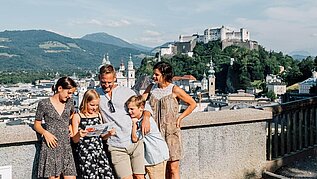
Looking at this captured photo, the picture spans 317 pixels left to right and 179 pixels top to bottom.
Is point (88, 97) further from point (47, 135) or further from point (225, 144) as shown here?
point (225, 144)

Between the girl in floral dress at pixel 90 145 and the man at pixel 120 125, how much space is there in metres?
0.09

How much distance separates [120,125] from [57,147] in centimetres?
56

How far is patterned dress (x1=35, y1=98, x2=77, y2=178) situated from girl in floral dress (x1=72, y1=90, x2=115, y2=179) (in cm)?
9

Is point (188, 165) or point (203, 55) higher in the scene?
point (203, 55)

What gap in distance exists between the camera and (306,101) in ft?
20.5

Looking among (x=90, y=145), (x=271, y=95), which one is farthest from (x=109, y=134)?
(x=271, y=95)

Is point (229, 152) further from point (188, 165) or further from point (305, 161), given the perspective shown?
point (305, 161)

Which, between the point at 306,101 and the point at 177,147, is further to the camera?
the point at 306,101

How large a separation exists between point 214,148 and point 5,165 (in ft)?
7.99

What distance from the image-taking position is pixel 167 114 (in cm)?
418

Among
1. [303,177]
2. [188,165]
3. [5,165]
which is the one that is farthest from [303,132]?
[5,165]

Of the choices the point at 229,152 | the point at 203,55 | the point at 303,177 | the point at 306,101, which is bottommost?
the point at 303,177

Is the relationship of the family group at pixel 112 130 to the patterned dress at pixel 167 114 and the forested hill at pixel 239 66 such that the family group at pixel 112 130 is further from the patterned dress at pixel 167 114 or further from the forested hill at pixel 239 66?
the forested hill at pixel 239 66

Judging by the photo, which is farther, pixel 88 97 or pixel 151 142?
pixel 151 142
